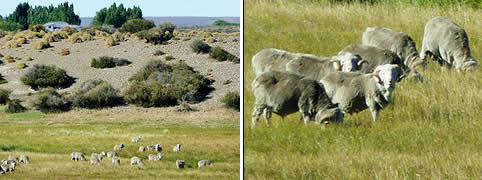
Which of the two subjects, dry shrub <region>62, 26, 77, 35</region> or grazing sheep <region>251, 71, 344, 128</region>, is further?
dry shrub <region>62, 26, 77, 35</region>

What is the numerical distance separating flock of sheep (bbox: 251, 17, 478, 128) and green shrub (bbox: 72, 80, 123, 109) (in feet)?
57.8

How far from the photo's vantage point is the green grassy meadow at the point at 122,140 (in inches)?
408

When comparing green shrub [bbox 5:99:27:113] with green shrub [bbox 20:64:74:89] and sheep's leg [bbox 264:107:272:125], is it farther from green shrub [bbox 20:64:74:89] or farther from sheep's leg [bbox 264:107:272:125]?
sheep's leg [bbox 264:107:272:125]

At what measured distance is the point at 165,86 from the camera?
72.7ft

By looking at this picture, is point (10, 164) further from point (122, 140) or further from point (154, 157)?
point (122, 140)

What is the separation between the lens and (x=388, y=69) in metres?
4.67

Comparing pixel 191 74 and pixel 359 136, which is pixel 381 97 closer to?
pixel 359 136

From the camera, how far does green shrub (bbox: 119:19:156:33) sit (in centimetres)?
2930

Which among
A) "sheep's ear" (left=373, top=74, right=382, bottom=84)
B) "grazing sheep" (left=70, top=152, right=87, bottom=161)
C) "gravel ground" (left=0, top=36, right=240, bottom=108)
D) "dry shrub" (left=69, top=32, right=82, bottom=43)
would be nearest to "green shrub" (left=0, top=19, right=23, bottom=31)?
"gravel ground" (left=0, top=36, right=240, bottom=108)

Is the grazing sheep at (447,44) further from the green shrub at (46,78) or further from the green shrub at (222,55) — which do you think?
the green shrub at (46,78)

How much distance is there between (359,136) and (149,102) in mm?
17814

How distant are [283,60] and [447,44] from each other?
1.71 meters

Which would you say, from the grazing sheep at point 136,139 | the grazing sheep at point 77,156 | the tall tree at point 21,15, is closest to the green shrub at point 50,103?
the grazing sheep at point 136,139

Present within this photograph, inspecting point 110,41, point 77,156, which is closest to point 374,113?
point 77,156
